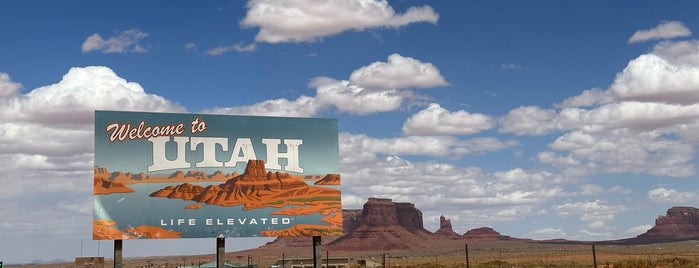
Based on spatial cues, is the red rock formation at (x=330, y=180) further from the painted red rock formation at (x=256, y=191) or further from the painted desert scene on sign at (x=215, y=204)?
the painted red rock formation at (x=256, y=191)

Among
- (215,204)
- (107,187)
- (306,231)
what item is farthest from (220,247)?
(107,187)

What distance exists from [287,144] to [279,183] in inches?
65.5

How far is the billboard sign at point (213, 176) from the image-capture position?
2908 cm

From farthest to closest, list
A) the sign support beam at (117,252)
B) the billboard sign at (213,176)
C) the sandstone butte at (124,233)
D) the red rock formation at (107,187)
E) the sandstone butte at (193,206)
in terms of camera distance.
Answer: the sandstone butte at (193,206)
the sign support beam at (117,252)
the billboard sign at (213,176)
the red rock formation at (107,187)
the sandstone butte at (124,233)

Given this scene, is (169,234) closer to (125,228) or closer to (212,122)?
(125,228)

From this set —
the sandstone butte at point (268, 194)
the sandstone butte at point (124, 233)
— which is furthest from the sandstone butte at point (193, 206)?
the sandstone butte at point (124, 233)

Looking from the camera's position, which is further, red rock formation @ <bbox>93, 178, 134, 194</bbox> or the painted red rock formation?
the painted red rock formation

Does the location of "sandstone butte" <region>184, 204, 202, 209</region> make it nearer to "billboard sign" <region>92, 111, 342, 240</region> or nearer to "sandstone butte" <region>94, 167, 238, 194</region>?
"billboard sign" <region>92, 111, 342, 240</region>

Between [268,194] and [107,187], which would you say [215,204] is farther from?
[107,187]

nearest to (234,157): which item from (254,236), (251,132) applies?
(251,132)

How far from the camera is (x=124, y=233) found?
2902 centimetres

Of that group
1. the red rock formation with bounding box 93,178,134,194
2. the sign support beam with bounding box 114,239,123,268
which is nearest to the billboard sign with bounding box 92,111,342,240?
the red rock formation with bounding box 93,178,134,194

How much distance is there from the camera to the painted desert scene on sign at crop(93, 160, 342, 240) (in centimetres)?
2895

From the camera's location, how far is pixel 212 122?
101 ft
